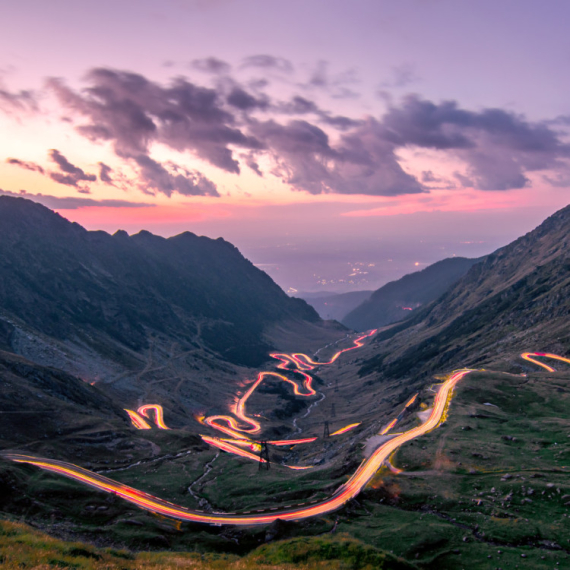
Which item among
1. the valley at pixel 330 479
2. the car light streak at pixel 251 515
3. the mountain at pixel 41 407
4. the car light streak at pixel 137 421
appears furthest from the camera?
the car light streak at pixel 137 421

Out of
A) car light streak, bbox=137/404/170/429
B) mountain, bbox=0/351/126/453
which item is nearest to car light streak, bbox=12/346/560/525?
mountain, bbox=0/351/126/453

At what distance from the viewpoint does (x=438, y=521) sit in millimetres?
47281

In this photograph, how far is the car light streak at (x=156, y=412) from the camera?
150 metres

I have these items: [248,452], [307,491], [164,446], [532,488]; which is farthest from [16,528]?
[248,452]

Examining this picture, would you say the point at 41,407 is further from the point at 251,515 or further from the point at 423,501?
the point at 423,501

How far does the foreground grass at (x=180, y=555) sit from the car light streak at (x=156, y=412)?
11293 cm

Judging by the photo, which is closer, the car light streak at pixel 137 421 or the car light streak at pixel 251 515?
the car light streak at pixel 251 515

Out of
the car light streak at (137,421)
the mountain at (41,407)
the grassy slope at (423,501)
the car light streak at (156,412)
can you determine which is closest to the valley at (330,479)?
the grassy slope at (423,501)

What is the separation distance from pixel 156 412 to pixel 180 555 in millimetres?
123916

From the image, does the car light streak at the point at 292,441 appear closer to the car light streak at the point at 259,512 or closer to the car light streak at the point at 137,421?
the car light streak at the point at 137,421

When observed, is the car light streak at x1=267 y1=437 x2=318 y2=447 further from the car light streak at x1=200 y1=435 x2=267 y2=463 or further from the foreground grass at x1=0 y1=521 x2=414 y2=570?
the foreground grass at x1=0 y1=521 x2=414 y2=570

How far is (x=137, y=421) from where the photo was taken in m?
145

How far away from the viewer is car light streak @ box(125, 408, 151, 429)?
141262mm

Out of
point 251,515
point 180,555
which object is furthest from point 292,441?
point 180,555
